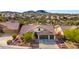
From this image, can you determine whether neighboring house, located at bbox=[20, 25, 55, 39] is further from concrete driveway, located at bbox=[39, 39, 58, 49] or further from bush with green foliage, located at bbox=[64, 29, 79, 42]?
bush with green foliage, located at bbox=[64, 29, 79, 42]

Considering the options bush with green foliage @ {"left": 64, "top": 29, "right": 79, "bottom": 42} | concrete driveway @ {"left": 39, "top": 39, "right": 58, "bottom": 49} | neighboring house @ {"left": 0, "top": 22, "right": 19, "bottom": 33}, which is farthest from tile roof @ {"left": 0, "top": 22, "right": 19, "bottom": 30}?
bush with green foliage @ {"left": 64, "top": 29, "right": 79, "bottom": 42}

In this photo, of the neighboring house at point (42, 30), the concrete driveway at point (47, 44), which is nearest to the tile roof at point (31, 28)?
the neighboring house at point (42, 30)

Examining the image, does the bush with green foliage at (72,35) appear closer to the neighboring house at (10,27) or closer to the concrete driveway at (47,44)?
the concrete driveway at (47,44)

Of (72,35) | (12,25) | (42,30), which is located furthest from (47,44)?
(12,25)

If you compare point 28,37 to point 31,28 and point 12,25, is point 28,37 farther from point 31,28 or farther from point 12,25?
point 12,25
